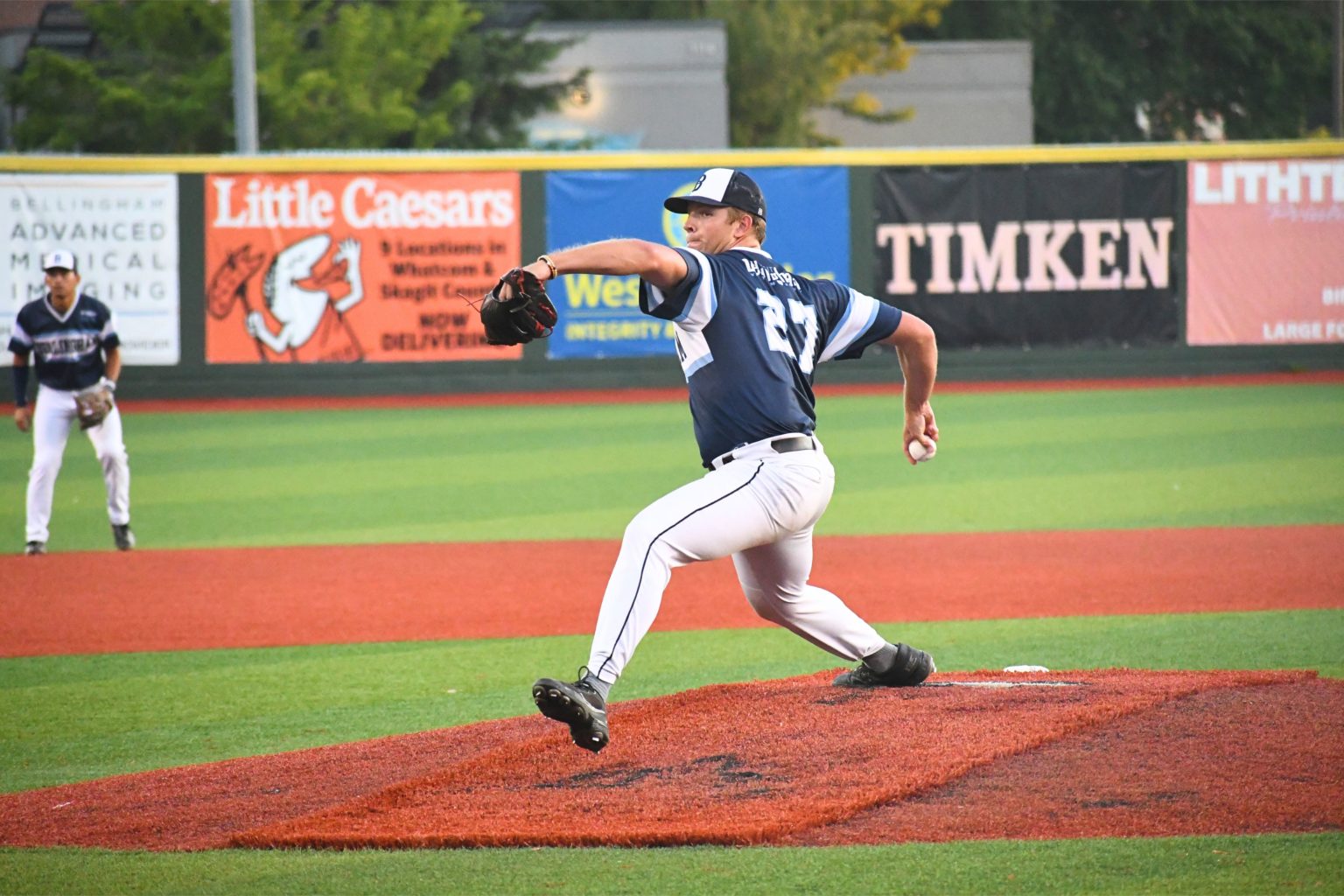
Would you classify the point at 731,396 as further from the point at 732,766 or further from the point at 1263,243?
the point at 1263,243

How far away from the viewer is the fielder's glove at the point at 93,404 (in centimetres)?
1159

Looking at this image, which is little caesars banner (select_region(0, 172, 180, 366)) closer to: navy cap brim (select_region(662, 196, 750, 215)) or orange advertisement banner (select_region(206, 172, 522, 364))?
orange advertisement banner (select_region(206, 172, 522, 364))

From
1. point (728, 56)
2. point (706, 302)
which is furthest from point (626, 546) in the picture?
point (728, 56)

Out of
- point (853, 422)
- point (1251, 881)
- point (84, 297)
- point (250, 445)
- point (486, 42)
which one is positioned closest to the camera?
point (1251, 881)

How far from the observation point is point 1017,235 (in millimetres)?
23375

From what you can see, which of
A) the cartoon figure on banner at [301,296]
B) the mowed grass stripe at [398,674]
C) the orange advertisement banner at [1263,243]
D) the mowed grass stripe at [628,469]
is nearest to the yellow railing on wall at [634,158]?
the orange advertisement banner at [1263,243]

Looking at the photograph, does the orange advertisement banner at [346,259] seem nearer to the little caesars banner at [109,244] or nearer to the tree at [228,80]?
the little caesars banner at [109,244]

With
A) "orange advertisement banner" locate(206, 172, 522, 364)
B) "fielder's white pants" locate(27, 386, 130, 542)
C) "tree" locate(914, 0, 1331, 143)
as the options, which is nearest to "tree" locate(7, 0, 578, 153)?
"orange advertisement banner" locate(206, 172, 522, 364)

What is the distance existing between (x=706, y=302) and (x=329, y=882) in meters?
2.05

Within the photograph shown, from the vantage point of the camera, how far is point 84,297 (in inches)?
471

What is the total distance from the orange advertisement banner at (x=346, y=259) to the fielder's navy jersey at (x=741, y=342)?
17.1 meters

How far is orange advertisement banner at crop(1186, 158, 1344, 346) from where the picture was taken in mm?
23250

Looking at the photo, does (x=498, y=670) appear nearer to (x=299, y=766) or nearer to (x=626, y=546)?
(x=299, y=766)

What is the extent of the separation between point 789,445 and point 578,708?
3.64ft
